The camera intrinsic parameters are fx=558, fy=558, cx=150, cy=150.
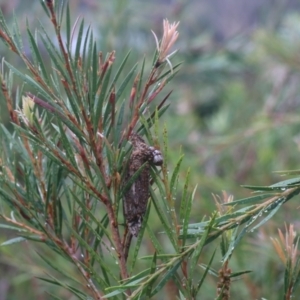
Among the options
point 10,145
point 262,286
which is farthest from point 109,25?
point 10,145

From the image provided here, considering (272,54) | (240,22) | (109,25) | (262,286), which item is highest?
(240,22)

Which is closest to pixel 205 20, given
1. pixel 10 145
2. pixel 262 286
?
pixel 262 286

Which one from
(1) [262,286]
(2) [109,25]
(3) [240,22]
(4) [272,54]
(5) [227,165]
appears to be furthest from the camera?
(3) [240,22]

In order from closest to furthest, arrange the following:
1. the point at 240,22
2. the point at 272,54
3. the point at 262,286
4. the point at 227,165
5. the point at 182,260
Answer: the point at 182,260 → the point at 262,286 → the point at 272,54 → the point at 227,165 → the point at 240,22

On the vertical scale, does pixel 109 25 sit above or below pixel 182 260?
above

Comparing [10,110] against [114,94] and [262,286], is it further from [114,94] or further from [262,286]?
[262,286]

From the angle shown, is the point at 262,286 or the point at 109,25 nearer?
the point at 262,286
